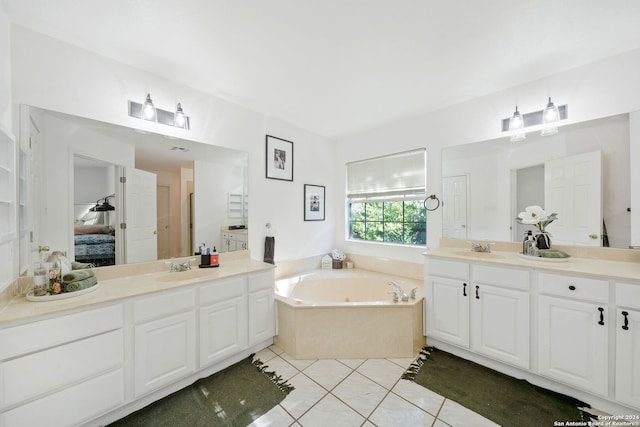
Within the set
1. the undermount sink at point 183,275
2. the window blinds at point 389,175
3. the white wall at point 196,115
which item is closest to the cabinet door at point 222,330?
the undermount sink at point 183,275

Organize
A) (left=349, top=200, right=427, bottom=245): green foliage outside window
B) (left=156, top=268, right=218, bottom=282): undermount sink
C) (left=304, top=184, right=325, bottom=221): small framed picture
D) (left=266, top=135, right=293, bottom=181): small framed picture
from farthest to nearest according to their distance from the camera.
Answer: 1. (left=304, top=184, right=325, bottom=221): small framed picture
2. (left=349, top=200, right=427, bottom=245): green foliage outside window
3. (left=266, top=135, right=293, bottom=181): small framed picture
4. (left=156, top=268, right=218, bottom=282): undermount sink

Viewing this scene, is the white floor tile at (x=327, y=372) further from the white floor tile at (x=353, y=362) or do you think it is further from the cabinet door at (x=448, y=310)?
the cabinet door at (x=448, y=310)

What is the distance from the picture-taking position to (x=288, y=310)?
7.32 feet

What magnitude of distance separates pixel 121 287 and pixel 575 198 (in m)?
3.45

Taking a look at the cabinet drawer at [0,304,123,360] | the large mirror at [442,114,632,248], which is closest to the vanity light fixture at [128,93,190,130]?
the cabinet drawer at [0,304,123,360]

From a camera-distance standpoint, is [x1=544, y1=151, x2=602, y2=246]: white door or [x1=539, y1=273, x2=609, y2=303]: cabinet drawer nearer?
[x1=539, y1=273, x2=609, y2=303]: cabinet drawer

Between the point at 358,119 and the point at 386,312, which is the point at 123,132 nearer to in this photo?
the point at 358,119

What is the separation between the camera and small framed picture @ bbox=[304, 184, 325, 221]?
332 cm

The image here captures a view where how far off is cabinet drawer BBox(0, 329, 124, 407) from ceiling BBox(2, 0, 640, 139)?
188 centimetres

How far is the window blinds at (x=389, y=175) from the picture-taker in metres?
2.91

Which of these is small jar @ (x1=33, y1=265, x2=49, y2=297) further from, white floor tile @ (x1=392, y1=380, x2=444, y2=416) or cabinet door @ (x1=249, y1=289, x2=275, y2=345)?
white floor tile @ (x1=392, y1=380, x2=444, y2=416)

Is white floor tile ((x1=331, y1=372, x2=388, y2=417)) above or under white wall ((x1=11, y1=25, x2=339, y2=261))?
under

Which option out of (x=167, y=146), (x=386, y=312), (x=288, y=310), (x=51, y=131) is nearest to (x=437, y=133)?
(x=386, y=312)

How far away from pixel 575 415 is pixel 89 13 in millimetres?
3789
